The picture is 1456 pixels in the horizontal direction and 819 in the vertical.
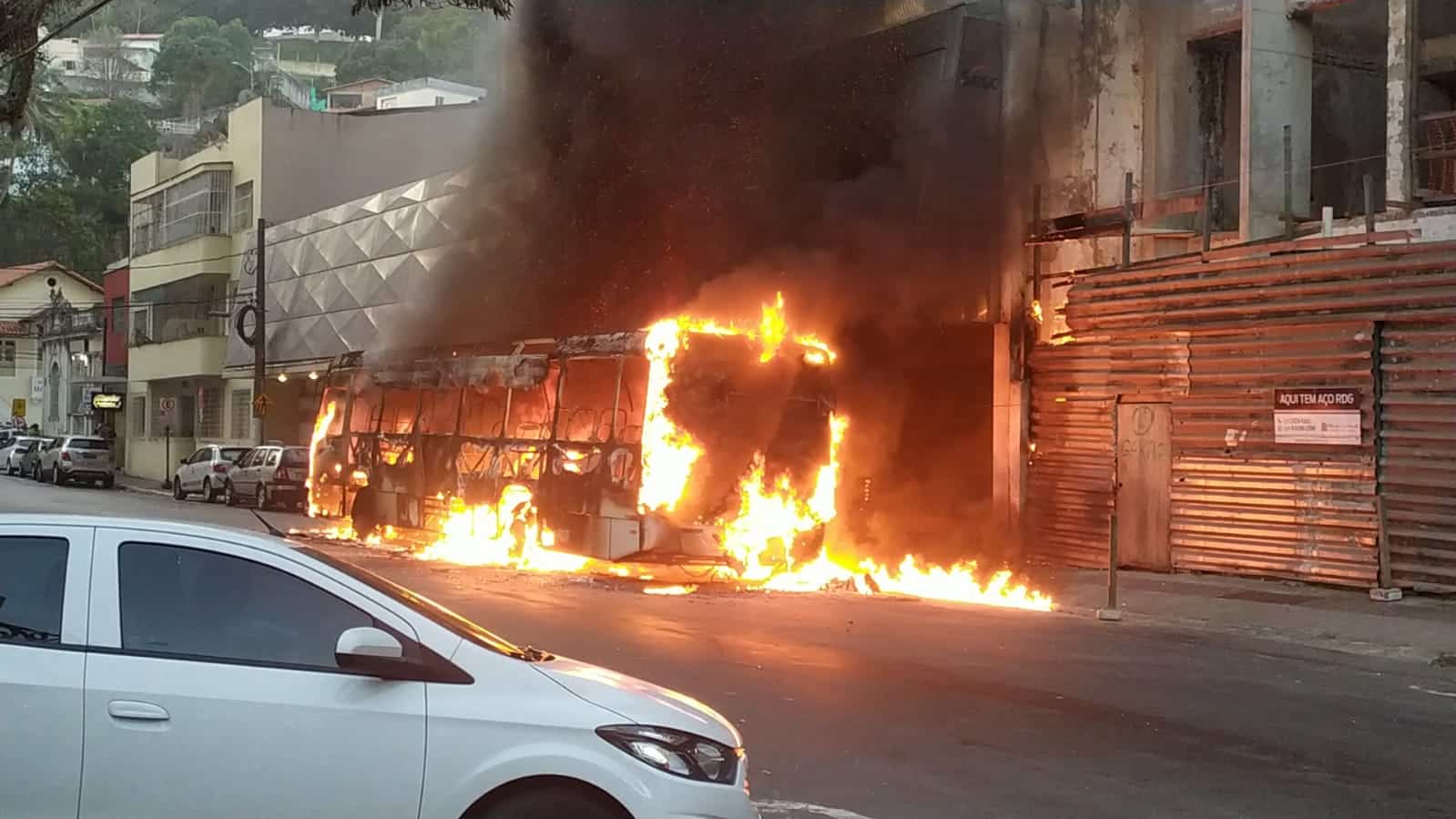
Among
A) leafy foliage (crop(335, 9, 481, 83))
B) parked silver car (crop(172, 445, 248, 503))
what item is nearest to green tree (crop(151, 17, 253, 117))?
leafy foliage (crop(335, 9, 481, 83))

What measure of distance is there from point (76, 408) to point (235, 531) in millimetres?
58856

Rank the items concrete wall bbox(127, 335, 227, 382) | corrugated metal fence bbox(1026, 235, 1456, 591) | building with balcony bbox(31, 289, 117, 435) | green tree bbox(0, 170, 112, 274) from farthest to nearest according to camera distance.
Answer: green tree bbox(0, 170, 112, 274)
building with balcony bbox(31, 289, 117, 435)
concrete wall bbox(127, 335, 227, 382)
corrugated metal fence bbox(1026, 235, 1456, 591)

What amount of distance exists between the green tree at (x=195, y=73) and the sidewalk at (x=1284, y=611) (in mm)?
91613

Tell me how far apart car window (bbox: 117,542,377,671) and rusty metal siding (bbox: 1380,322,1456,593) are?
1247cm

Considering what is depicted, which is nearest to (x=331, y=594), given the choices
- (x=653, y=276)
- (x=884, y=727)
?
(x=884, y=727)

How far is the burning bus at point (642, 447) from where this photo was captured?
14891 millimetres

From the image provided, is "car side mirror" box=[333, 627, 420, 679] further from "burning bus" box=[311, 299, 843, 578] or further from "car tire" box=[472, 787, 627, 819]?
"burning bus" box=[311, 299, 843, 578]

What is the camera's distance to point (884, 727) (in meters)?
7.84

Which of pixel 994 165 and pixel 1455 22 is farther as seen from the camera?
pixel 994 165

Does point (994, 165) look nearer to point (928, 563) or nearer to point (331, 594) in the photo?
point (928, 563)

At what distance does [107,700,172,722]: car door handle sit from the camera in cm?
412

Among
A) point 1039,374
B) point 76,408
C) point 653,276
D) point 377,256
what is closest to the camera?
point 1039,374

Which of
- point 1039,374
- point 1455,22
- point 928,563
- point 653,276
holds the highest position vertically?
point 1455,22

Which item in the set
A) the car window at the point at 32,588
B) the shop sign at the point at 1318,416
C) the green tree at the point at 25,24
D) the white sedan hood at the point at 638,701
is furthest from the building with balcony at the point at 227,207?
the white sedan hood at the point at 638,701
